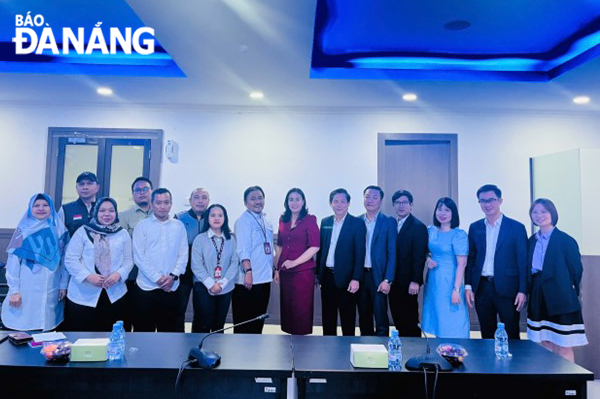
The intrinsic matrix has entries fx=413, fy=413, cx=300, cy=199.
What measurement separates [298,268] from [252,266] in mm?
382

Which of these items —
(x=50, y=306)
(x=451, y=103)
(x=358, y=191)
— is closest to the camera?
(x=50, y=306)

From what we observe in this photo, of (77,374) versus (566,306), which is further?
(566,306)

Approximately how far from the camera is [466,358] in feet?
6.12

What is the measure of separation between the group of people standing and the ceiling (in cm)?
120

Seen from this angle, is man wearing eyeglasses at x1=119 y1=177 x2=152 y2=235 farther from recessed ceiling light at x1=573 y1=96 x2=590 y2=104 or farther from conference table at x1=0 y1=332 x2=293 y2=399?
recessed ceiling light at x1=573 y1=96 x2=590 y2=104

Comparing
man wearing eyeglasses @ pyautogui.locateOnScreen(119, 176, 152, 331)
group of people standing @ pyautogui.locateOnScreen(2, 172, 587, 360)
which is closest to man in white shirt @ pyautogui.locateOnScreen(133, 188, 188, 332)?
group of people standing @ pyautogui.locateOnScreen(2, 172, 587, 360)

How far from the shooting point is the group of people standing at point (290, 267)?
2898 mm

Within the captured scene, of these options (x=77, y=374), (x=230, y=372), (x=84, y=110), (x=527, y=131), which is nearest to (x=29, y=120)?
(x=84, y=110)

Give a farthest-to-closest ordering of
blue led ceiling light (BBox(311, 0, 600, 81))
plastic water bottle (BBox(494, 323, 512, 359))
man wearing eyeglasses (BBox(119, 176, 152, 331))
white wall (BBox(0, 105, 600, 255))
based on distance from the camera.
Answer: white wall (BBox(0, 105, 600, 255)) → man wearing eyeglasses (BBox(119, 176, 152, 331)) → blue led ceiling light (BBox(311, 0, 600, 81)) → plastic water bottle (BBox(494, 323, 512, 359))

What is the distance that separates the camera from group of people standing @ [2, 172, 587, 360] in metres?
2.90

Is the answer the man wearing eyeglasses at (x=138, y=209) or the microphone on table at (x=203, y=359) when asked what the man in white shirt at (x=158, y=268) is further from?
the microphone on table at (x=203, y=359)

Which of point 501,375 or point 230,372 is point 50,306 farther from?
point 501,375

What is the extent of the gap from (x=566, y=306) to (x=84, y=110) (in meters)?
5.54

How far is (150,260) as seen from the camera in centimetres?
307
